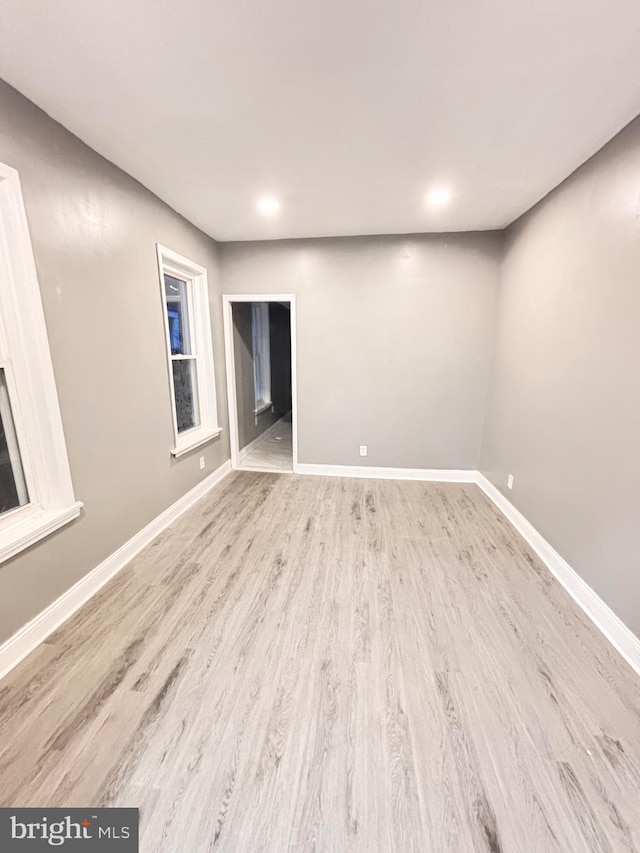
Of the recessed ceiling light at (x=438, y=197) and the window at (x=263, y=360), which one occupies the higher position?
the recessed ceiling light at (x=438, y=197)

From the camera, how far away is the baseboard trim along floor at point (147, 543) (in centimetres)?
157

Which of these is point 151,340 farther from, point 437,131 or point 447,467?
point 447,467

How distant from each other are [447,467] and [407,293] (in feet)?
6.29

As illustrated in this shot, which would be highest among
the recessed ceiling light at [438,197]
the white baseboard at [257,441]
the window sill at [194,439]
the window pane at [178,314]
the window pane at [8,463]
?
the recessed ceiling light at [438,197]

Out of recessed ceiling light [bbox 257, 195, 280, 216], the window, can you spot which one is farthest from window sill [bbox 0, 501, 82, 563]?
the window

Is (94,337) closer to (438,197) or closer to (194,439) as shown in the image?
(194,439)

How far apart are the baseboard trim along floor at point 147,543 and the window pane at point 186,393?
62 centimetres

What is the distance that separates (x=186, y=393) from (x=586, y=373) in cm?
320

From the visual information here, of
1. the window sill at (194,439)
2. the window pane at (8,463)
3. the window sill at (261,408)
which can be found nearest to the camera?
the window pane at (8,463)

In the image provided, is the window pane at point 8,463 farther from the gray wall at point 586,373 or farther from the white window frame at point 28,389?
the gray wall at point 586,373

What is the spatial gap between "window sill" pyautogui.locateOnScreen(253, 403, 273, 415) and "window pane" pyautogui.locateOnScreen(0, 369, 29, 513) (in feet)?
10.5

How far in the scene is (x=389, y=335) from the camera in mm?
3494

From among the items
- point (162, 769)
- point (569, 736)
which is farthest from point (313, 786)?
point (569, 736)

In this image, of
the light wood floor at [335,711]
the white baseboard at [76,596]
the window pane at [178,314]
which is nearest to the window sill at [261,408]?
the window pane at [178,314]
